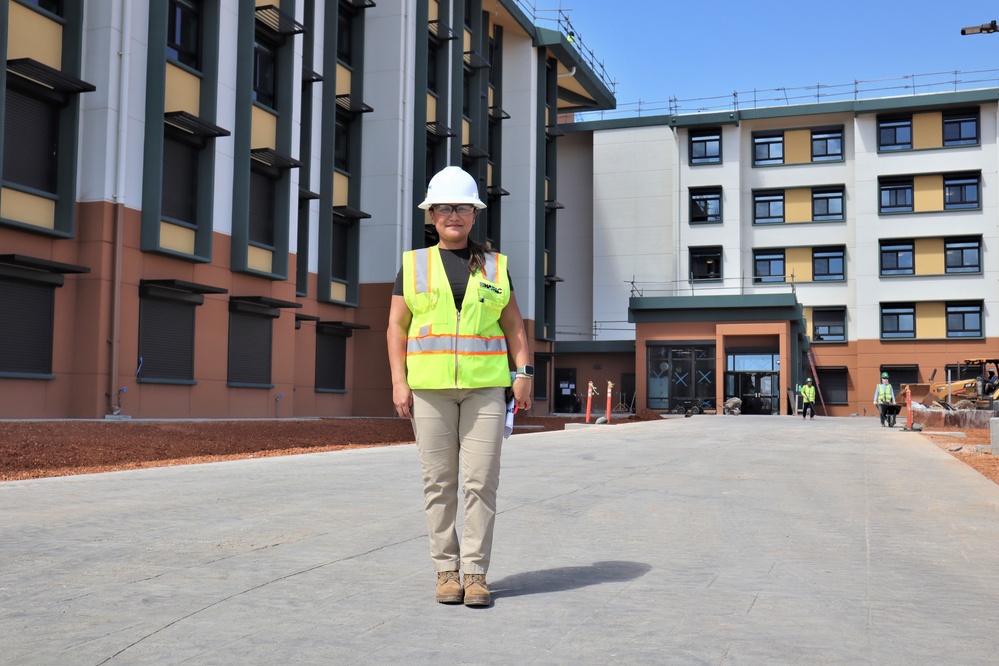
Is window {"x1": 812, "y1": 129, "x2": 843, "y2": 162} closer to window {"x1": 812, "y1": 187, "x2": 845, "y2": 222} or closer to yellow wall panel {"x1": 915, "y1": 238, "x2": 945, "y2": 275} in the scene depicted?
window {"x1": 812, "y1": 187, "x2": 845, "y2": 222}

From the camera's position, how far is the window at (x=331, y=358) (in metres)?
31.2

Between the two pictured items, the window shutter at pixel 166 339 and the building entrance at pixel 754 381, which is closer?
the window shutter at pixel 166 339

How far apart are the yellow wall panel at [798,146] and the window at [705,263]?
628cm

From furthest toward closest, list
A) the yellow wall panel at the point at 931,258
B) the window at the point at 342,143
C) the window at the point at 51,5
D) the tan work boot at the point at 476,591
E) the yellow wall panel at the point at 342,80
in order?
the yellow wall panel at the point at 931,258, the window at the point at 342,143, the yellow wall panel at the point at 342,80, the window at the point at 51,5, the tan work boot at the point at 476,591

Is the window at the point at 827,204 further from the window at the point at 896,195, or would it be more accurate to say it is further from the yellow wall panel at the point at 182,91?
the yellow wall panel at the point at 182,91

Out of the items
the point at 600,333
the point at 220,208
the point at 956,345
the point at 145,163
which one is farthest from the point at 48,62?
the point at 956,345

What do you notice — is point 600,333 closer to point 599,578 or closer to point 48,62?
point 48,62

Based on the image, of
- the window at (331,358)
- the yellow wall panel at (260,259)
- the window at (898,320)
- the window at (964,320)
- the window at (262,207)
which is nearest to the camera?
the yellow wall panel at (260,259)

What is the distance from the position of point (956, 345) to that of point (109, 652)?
54103 millimetres

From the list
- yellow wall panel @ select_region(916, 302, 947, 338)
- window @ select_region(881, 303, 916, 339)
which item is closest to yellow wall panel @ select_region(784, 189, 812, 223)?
window @ select_region(881, 303, 916, 339)

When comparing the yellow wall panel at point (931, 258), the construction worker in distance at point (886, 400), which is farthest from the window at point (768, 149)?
the construction worker in distance at point (886, 400)

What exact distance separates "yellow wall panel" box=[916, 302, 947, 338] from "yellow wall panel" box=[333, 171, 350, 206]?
3350cm

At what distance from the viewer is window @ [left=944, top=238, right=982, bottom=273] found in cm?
5206

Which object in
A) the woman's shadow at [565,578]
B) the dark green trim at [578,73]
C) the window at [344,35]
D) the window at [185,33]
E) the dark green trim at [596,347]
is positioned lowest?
the woman's shadow at [565,578]
